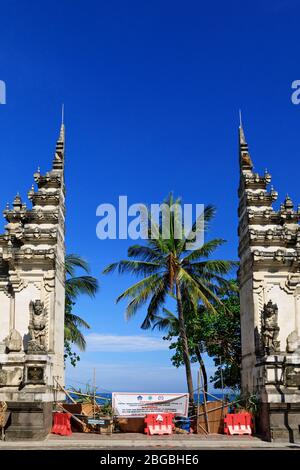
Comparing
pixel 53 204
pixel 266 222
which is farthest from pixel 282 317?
pixel 53 204

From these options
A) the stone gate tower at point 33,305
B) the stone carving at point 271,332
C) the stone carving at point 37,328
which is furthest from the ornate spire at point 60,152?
the stone carving at point 271,332

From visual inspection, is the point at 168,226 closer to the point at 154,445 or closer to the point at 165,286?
the point at 165,286

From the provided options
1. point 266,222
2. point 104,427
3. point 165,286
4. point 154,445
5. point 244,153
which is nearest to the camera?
point 154,445

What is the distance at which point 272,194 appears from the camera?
2341 cm

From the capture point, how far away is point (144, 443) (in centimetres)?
1903

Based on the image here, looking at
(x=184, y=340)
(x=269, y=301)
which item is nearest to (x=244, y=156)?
(x=269, y=301)

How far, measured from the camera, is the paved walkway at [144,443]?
60.3 feet

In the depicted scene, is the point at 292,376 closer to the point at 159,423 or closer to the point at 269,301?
the point at 269,301

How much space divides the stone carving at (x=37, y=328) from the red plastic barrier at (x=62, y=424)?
242cm

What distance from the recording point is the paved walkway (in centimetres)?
1838

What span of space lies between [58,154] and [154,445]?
464 inches

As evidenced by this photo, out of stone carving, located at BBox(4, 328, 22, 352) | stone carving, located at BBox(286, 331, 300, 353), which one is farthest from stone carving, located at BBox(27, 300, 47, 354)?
stone carving, located at BBox(286, 331, 300, 353)

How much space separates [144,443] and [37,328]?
4.92 metres

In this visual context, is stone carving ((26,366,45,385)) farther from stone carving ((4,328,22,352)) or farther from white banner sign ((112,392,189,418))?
white banner sign ((112,392,189,418))
